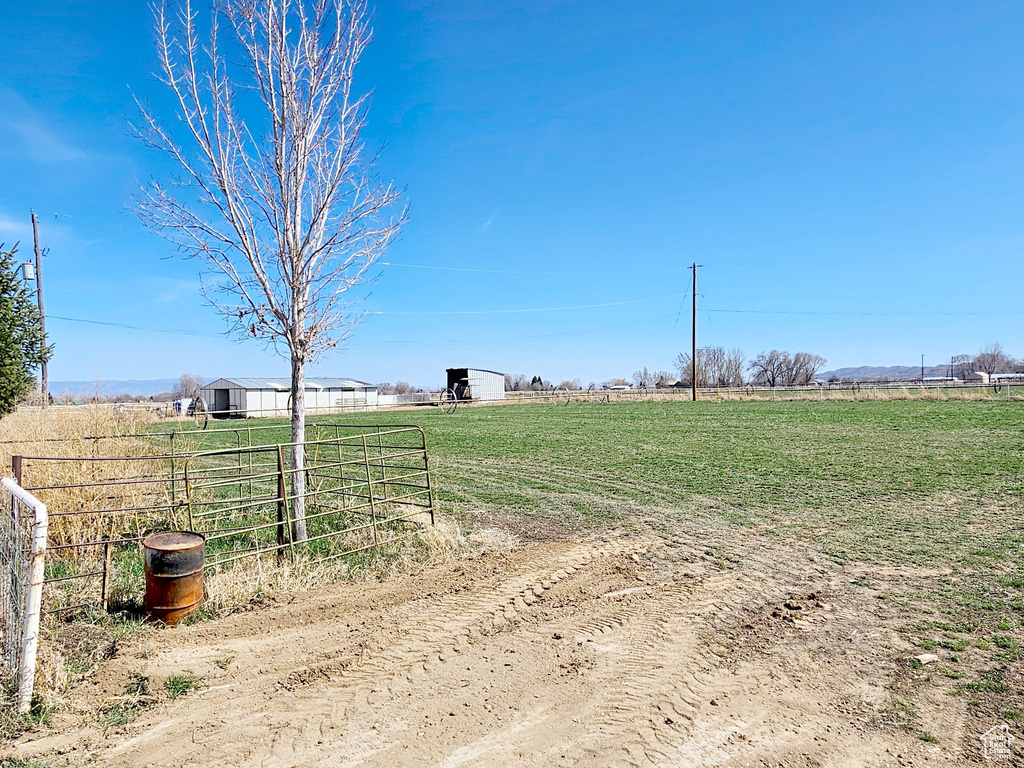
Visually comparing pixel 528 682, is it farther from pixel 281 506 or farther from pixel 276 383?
pixel 276 383

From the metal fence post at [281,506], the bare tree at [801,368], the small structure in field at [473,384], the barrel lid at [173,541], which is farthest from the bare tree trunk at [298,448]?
the bare tree at [801,368]

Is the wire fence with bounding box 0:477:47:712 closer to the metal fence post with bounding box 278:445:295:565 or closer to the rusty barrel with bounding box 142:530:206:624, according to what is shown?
the rusty barrel with bounding box 142:530:206:624

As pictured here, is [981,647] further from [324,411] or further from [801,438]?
[324,411]

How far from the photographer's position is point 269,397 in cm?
5056

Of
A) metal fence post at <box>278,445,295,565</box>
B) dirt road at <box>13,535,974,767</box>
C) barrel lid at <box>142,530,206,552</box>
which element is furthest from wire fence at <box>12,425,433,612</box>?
dirt road at <box>13,535,974,767</box>

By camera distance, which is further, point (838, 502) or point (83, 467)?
point (838, 502)

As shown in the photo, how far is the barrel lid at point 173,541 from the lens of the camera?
16.3 ft

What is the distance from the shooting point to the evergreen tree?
32.4 ft

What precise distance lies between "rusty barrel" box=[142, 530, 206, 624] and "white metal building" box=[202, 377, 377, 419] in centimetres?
4185

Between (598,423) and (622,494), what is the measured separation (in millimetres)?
17261

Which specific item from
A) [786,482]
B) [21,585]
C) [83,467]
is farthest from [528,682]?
[786,482]

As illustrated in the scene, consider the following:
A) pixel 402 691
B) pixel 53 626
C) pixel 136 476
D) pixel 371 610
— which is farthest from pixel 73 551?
pixel 402 691

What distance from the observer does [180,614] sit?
4.95 metres

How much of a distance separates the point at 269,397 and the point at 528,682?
5117 centimetres
